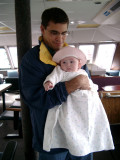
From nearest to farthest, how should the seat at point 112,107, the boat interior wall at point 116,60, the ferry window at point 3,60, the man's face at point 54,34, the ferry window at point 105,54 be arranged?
the man's face at point 54,34 → the seat at point 112,107 → the boat interior wall at point 116,60 → the ferry window at point 105,54 → the ferry window at point 3,60

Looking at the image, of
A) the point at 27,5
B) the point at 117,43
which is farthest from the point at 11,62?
the point at 27,5

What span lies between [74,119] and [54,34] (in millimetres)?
672

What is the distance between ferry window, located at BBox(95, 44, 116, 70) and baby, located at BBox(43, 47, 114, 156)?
7564 mm

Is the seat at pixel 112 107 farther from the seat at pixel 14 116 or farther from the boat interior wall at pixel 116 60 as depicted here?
the boat interior wall at pixel 116 60

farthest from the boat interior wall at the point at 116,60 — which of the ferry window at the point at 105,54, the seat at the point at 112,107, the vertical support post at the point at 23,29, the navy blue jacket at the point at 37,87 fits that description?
the navy blue jacket at the point at 37,87

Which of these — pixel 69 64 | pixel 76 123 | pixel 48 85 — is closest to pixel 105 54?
pixel 69 64

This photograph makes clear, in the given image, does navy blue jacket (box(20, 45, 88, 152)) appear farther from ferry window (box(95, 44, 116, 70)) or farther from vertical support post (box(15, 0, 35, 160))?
ferry window (box(95, 44, 116, 70))

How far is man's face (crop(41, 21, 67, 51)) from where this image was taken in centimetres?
94

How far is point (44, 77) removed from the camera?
93 cm

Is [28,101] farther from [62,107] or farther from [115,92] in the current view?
[115,92]

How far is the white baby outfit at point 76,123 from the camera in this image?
0.90m

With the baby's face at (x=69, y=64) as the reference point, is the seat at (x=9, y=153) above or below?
below

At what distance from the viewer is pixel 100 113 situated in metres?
1.01

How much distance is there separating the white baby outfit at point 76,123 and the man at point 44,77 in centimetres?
6
